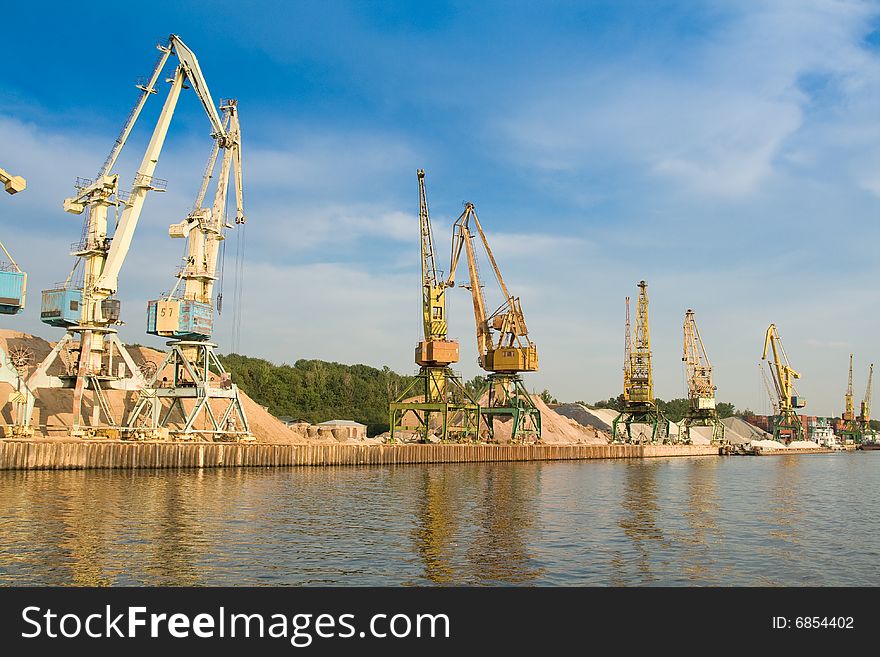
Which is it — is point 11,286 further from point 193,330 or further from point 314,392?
point 314,392

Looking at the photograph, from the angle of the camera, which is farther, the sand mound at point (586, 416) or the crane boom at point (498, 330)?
the sand mound at point (586, 416)

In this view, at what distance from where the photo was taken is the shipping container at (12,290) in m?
53.8

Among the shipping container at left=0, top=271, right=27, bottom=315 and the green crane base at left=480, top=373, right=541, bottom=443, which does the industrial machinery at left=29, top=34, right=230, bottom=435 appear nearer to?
the shipping container at left=0, top=271, right=27, bottom=315

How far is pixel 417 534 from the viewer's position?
28.1m

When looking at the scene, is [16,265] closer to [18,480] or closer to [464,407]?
[18,480]

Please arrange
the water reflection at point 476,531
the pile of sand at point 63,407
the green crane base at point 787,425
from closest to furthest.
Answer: the water reflection at point 476,531 → the pile of sand at point 63,407 → the green crane base at point 787,425

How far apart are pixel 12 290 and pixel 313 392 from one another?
95.2 metres

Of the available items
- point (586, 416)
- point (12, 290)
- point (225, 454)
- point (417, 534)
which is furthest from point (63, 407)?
point (586, 416)

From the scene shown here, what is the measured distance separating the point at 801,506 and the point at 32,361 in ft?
254

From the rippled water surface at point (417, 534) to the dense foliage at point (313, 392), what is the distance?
86.3m
